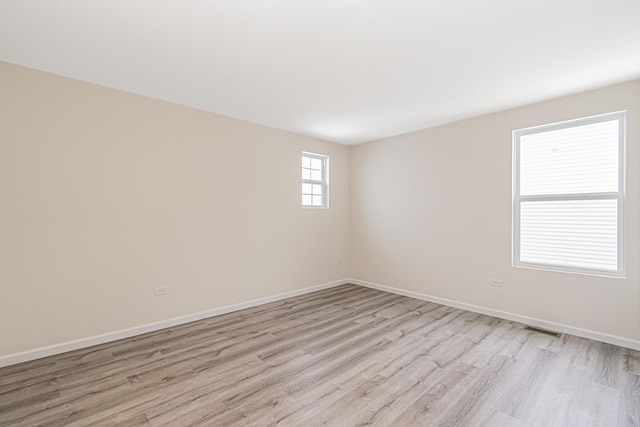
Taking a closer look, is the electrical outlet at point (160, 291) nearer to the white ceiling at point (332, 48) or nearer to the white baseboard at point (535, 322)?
the white ceiling at point (332, 48)

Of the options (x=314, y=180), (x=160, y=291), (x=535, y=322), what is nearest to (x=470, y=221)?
(x=535, y=322)

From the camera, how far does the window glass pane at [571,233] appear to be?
9.99 feet

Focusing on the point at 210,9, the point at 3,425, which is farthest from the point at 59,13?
the point at 3,425

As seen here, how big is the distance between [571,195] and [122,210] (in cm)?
502

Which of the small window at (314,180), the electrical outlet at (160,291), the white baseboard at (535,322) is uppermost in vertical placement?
the small window at (314,180)

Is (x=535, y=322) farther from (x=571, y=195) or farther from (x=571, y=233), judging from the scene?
(x=571, y=195)

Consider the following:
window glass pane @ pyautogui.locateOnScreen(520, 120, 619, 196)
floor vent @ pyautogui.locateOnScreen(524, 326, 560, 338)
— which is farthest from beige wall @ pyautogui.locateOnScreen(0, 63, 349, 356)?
window glass pane @ pyautogui.locateOnScreen(520, 120, 619, 196)

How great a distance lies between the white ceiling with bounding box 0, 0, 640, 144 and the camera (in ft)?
6.23

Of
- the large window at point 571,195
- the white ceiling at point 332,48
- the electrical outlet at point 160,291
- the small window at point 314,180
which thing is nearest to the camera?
the white ceiling at point 332,48

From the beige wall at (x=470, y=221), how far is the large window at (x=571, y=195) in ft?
0.34

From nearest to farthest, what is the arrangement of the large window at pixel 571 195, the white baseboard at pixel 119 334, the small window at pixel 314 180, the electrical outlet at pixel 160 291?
1. the white baseboard at pixel 119 334
2. the large window at pixel 571 195
3. the electrical outlet at pixel 160 291
4. the small window at pixel 314 180

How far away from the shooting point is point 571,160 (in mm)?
3281

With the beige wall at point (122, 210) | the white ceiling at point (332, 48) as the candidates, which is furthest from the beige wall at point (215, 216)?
the white ceiling at point (332, 48)

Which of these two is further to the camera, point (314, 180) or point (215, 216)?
point (314, 180)
